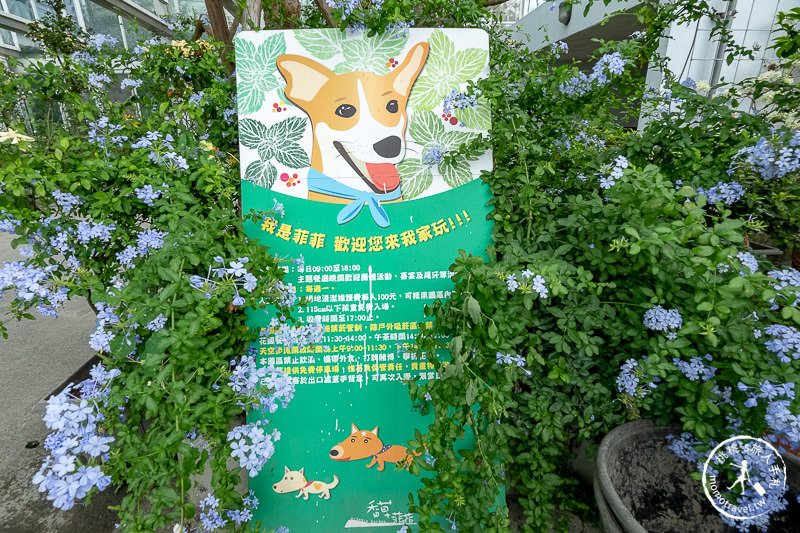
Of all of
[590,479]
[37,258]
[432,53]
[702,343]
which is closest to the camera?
[702,343]

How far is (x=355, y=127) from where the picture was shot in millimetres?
1527

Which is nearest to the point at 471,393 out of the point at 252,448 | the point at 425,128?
the point at 252,448

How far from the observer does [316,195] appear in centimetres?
154

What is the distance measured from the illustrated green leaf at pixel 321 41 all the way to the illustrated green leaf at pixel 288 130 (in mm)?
254

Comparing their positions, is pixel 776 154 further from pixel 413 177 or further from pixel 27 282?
pixel 27 282

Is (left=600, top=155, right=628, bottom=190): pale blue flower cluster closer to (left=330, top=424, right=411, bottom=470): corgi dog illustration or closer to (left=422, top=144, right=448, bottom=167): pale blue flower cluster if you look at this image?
(left=422, top=144, right=448, bottom=167): pale blue flower cluster

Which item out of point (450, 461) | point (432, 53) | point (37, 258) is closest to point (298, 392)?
point (450, 461)

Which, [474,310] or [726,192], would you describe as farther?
[726,192]

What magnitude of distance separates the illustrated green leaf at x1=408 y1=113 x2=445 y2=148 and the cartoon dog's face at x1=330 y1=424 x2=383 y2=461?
1147 millimetres

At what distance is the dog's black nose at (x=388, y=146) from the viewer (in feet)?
5.03

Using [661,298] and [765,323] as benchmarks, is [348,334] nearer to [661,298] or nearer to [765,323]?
[661,298]

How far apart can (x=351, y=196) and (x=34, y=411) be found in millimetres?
2266

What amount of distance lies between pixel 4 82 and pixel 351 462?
73.4 inches

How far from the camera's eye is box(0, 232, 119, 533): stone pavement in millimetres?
1728
